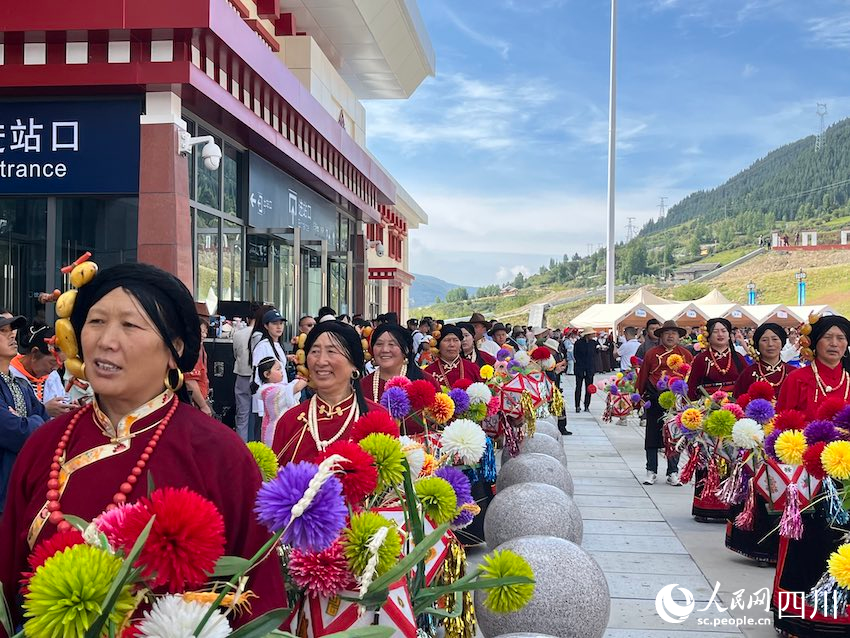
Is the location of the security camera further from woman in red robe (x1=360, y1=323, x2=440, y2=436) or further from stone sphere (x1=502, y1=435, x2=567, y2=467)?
woman in red robe (x1=360, y1=323, x2=440, y2=436)

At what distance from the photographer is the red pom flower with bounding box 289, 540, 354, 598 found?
8.46 ft

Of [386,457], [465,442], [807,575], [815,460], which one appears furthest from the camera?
[807,575]

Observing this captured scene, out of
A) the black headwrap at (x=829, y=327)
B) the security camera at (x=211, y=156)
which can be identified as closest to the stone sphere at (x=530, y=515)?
the black headwrap at (x=829, y=327)

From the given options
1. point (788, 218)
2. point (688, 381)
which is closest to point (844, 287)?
point (788, 218)

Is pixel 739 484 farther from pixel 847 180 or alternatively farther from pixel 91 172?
pixel 847 180

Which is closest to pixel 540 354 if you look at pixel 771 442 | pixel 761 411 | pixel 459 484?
pixel 761 411

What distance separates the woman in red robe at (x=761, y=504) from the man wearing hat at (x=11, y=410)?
474cm

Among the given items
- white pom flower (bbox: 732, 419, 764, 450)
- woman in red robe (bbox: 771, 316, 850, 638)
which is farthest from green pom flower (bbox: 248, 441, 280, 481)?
white pom flower (bbox: 732, 419, 764, 450)

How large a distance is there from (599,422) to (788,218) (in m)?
176

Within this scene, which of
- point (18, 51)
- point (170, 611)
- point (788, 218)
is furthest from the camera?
point (788, 218)

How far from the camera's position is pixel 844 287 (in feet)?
338

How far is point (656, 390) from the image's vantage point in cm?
1145

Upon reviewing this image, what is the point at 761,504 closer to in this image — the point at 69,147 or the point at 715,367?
the point at 715,367

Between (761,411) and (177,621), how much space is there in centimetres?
626
